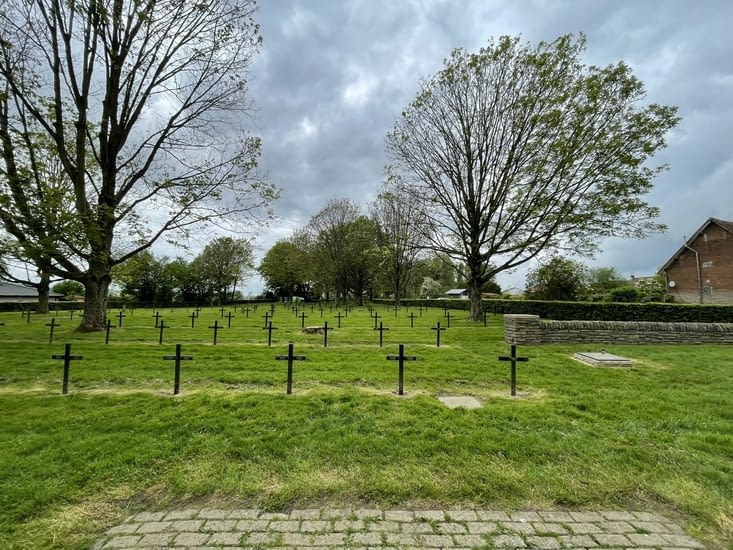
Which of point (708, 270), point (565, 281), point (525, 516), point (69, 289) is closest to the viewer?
point (525, 516)

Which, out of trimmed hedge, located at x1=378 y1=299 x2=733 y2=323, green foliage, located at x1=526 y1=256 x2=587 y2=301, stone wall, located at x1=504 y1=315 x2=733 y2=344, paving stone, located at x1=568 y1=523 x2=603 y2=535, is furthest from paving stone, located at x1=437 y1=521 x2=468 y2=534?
green foliage, located at x1=526 y1=256 x2=587 y2=301

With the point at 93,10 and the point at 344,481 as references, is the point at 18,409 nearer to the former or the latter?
the point at 344,481

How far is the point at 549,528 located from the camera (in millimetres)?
2332

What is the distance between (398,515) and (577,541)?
122cm

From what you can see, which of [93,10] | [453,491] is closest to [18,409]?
[453,491]

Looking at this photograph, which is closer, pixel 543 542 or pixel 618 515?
pixel 543 542

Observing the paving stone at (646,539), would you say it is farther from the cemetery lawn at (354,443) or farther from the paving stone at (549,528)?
the paving stone at (549,528)

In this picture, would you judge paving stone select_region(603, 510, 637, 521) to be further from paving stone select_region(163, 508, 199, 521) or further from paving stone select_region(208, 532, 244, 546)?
paving stone select_region(163, 508, 199, 521)

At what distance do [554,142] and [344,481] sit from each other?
15.4 metres

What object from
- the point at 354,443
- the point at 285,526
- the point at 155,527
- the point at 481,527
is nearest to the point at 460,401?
the point at 354,443

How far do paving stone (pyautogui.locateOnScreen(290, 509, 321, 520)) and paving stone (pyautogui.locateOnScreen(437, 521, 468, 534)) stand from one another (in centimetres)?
90

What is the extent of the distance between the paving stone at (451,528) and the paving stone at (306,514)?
2.96 feet

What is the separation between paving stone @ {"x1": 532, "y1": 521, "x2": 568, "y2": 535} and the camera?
2.29 meters

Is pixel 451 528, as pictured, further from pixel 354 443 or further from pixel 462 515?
pixel 354 443
